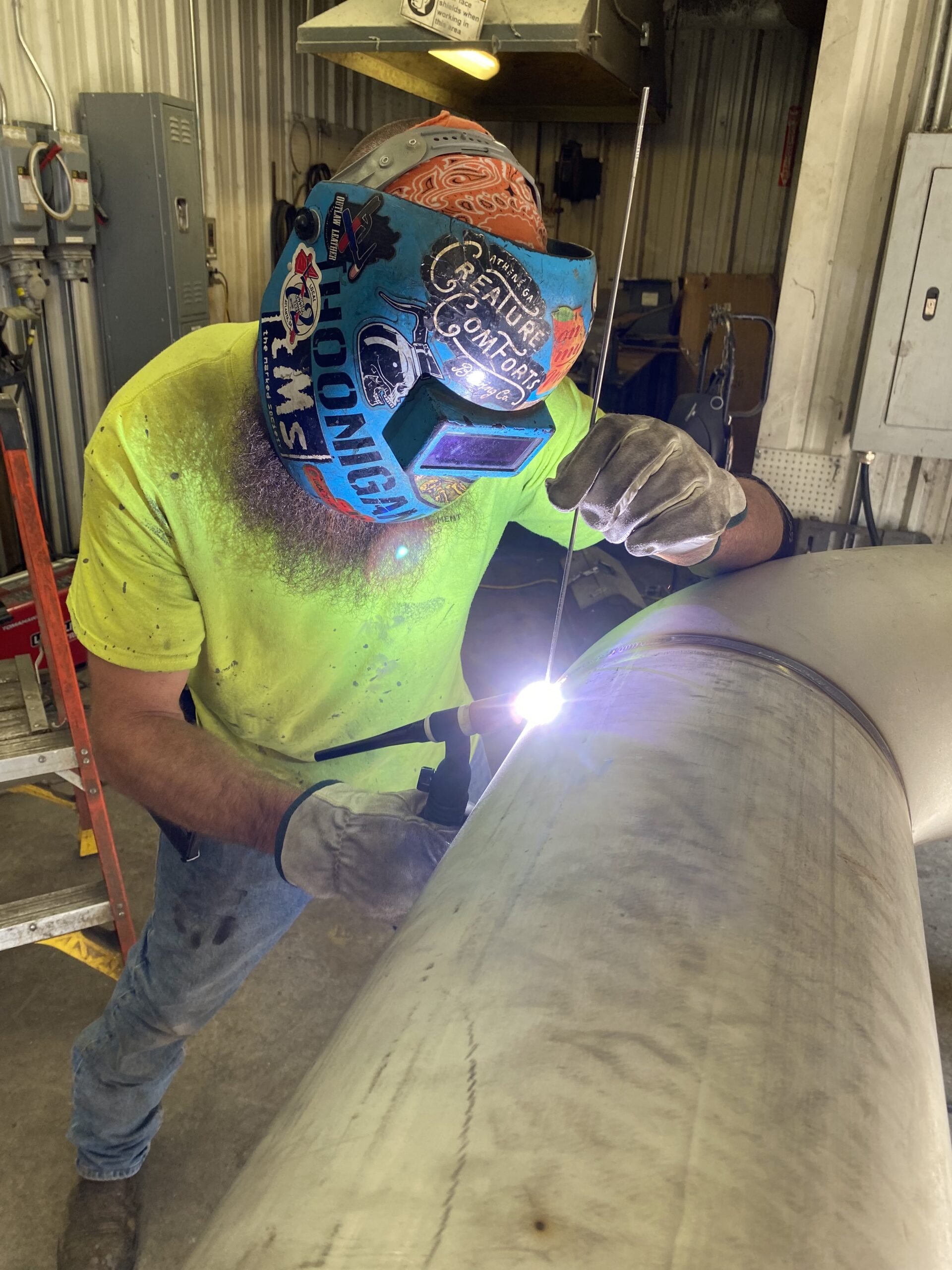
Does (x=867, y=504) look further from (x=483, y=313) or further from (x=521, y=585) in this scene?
(x=483, y=313)

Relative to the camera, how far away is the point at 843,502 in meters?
2.45

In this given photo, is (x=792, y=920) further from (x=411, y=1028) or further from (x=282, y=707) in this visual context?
(x=282, y=707)

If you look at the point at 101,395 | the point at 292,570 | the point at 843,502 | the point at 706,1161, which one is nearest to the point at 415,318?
the point at 292,570

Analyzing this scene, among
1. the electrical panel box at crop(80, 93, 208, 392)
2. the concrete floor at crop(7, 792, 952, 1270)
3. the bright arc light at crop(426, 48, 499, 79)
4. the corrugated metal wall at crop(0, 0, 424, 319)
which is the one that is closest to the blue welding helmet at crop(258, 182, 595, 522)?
the concrete floor at crop(7, 792, 952, 1270)

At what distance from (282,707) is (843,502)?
1.75 m

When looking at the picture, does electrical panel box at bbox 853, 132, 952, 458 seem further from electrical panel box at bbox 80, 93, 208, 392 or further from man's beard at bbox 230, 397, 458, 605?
electrical panel box at bbox 80, 93, 208, 392

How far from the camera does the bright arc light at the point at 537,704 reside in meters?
0.94

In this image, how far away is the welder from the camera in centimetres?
99

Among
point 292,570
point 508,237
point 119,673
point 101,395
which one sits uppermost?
point 508,237

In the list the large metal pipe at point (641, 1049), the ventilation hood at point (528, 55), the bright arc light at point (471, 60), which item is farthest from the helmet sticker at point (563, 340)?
the bright arc light at point (471, 60)

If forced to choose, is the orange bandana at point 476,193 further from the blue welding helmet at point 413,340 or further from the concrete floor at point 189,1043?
the concrete floor at point 189,1043

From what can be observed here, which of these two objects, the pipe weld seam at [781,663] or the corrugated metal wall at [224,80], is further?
the corrugated metal wall at [224,80]

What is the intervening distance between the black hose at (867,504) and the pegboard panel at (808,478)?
4 centimetres

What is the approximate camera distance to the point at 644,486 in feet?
3.80
